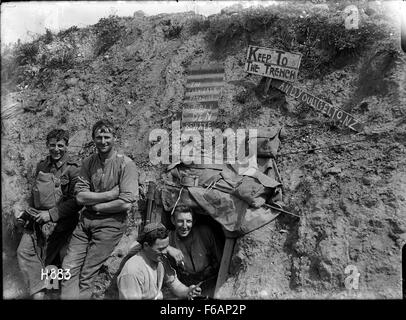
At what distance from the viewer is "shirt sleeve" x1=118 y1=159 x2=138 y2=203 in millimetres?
6449

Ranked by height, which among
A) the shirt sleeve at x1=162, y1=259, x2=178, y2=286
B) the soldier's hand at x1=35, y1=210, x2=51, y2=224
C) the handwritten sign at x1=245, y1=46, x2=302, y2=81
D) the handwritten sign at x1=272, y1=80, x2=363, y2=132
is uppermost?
→ the handwritten sign at x1=245, y1=46, x2=302, y2=81

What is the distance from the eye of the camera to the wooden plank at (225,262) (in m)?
6.29

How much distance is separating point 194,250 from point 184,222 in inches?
16.7

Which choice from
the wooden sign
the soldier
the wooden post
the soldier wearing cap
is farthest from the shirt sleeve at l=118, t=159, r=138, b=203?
the wooden post

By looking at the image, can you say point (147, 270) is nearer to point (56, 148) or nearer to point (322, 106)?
point (56, 148)

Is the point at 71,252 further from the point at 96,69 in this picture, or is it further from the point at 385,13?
the point at 385,13

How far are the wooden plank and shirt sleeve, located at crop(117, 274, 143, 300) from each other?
118 centimetres

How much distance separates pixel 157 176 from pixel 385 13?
4.26 m

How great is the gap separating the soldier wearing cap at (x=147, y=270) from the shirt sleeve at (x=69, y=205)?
58.5 inches

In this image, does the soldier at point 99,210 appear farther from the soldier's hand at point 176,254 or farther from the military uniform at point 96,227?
the soldier's hand at point 176,254

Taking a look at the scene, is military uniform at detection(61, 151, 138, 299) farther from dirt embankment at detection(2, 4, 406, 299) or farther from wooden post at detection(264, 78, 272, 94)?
wooden post at detection(264, 78, 272, 94)

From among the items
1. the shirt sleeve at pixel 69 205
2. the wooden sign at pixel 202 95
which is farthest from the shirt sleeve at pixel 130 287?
the wooden sign at pixel 202 95

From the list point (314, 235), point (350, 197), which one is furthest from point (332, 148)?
point (314, 235)

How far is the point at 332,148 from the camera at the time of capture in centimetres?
694
